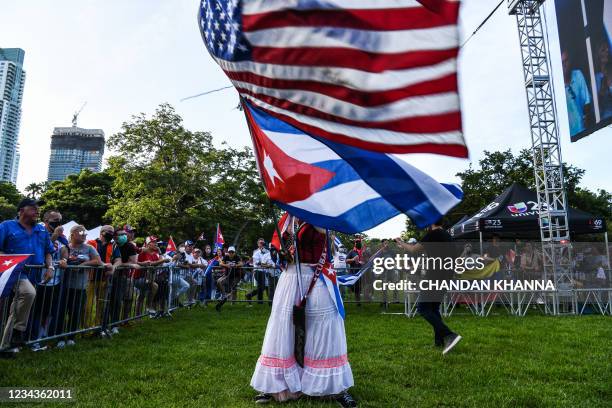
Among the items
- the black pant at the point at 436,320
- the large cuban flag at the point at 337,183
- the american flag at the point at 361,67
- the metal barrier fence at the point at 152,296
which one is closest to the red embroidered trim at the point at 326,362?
the large cuban flag at the point at 337,183

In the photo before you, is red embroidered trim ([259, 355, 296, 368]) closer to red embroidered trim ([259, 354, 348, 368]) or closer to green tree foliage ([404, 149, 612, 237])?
red embroidered trim ([259, 354, 348, 368])

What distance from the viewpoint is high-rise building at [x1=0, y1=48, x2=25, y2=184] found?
8494cm

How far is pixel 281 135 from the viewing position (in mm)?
3965

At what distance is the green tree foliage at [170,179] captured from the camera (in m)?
35.4

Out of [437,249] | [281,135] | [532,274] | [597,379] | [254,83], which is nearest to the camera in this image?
[254,83]

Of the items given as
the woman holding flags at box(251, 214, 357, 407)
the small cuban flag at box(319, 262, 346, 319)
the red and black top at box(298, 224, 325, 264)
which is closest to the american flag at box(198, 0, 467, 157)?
the red and black top at box(298, 224, 325, 264)

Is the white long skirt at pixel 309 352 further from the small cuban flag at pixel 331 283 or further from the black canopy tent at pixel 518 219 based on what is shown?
the black canopy tent at pixel 518 219

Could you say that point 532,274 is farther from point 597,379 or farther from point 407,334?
point 597,379

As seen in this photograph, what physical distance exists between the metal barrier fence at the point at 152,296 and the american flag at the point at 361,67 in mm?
5137

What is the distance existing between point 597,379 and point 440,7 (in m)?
4.93

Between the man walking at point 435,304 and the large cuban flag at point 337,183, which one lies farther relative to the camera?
the man walking at point 435,304

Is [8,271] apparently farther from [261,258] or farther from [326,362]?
[261,258]

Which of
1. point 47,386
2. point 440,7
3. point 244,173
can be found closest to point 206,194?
point 244,173

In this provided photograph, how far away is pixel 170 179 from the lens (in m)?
35.8
